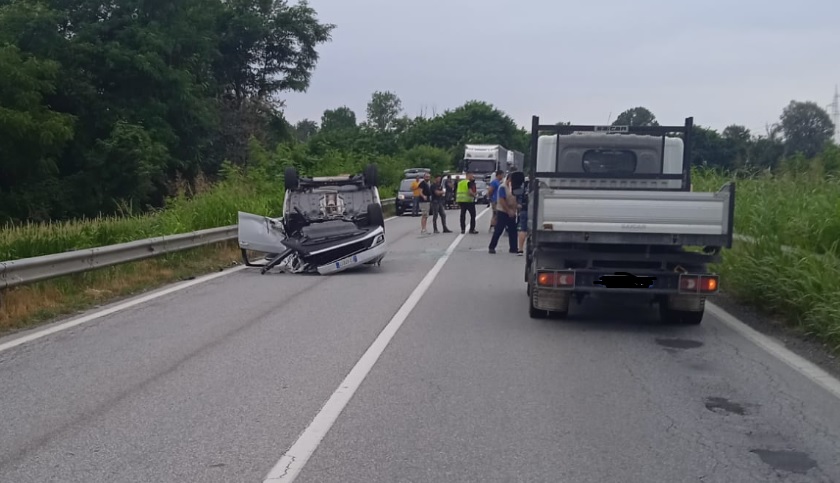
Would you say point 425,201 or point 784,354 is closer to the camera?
point 784,354

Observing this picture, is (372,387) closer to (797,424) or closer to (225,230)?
(797,424)

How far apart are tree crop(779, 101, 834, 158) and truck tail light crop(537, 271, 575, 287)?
19770 mm

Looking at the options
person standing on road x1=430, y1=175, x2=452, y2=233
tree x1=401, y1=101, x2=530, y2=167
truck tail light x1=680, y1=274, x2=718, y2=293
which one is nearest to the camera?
truck tail light x1=680, y1=274, x2=718, y2=293

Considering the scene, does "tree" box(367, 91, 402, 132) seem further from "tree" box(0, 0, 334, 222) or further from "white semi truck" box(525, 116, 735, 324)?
"white semi truck" box(525, 116, 735, 324)

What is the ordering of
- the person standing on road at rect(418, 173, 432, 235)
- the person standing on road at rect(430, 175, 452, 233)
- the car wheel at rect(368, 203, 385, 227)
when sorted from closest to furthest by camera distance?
A: 1. the car wheel at rect(368, 203, 385, 227)
2. the person standing on road at rect(430, 175, 452, 233)
3. the person standing on road at rect(418, 173, 432, 235)

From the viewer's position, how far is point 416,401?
7.29 meters

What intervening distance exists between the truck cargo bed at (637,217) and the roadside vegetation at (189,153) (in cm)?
140

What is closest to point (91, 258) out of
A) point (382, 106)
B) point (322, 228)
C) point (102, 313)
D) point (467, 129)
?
point (102, 313)

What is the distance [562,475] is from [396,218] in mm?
32302

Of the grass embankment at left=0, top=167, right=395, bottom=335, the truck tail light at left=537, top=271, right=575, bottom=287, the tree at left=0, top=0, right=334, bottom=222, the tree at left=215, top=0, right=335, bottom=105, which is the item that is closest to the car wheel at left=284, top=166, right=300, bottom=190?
the grass embankment at left=0, top=167, right=395, bottom=335

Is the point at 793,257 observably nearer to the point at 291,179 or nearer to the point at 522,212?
the point at 522,212

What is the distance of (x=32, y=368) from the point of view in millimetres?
8484

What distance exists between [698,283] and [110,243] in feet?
33.6

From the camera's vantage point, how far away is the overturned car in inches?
640
